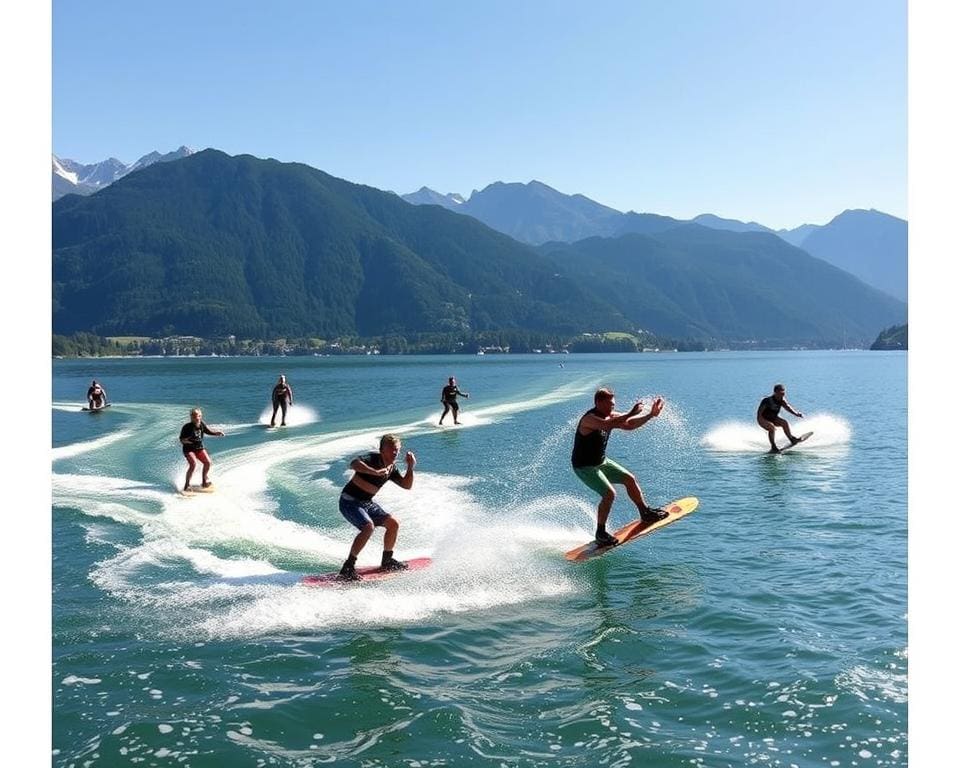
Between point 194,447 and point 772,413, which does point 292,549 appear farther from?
point 772,413

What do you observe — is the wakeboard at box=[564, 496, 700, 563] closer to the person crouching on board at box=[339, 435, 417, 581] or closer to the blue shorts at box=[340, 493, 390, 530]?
the person crouching on board at box=[339, 435, 417, 581]

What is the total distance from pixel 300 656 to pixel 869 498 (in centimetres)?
1475

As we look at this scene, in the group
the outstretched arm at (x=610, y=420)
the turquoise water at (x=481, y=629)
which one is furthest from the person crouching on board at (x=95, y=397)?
the outstretched arm at (x=610, y=420)

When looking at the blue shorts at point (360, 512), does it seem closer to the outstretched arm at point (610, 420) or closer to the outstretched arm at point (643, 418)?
the outstretched arm at point (610, 420)

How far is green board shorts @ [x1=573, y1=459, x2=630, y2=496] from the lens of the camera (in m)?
12.6

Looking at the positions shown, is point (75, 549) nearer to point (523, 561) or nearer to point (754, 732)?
point (523, 561)

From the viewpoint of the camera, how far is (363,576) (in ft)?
36.8

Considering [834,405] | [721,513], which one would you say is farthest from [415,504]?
[834,405]

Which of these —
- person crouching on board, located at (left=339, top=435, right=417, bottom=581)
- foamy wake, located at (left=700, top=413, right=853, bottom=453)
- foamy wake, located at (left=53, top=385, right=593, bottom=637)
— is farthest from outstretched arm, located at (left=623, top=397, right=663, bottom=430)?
foamy wake, located at (left=700, top=413, right=853, bottom=453)

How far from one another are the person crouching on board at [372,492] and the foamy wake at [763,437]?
18.3 m

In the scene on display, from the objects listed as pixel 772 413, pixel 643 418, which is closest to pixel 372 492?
pixel 643 418

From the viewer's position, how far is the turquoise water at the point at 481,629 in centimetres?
Result: 695

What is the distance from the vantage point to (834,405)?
53438 millimetres

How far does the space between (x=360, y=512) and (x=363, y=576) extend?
940 millimetres
